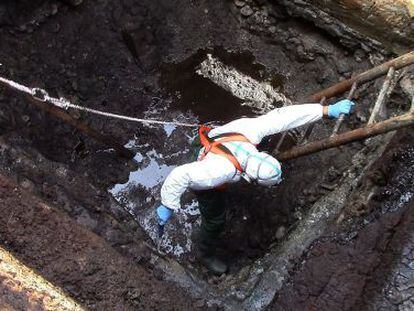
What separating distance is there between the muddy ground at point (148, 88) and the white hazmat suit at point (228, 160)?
636 mm

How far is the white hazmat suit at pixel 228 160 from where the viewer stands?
3.22 m

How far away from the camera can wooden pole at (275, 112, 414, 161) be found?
3.01 meters

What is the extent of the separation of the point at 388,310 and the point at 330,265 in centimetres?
55

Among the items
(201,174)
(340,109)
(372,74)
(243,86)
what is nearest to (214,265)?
(201,174)

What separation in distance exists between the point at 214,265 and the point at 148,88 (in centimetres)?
196

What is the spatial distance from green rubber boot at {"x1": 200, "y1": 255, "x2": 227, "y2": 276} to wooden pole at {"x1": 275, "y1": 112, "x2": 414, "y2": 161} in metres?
1.09

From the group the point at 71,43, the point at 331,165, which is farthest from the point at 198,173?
the point at 71,43

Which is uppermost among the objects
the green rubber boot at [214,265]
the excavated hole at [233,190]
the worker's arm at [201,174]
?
the worker's arm at [201,174]

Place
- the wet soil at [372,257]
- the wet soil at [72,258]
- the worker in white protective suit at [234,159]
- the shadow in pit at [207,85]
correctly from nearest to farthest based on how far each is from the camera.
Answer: the wet soil at [72,258] → the wet soil at [372,257] → the worker in white protective suit at [234,159] → the shadow in pit at [207,85]

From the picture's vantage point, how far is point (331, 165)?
439 centimetres

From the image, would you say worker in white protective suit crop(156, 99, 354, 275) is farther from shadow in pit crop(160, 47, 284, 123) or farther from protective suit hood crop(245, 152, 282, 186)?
shadow in pit crop(160, 47, 284, 123)

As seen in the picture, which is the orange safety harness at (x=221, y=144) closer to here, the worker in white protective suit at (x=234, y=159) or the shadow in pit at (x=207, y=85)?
the worker in white protective suit at (x=234, y=159)

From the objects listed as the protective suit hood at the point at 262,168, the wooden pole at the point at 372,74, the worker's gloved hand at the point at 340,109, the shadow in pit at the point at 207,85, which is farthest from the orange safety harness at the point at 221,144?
the shadow in pit at the point at 207,85

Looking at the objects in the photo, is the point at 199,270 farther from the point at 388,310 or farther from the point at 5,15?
the point at 5,15
